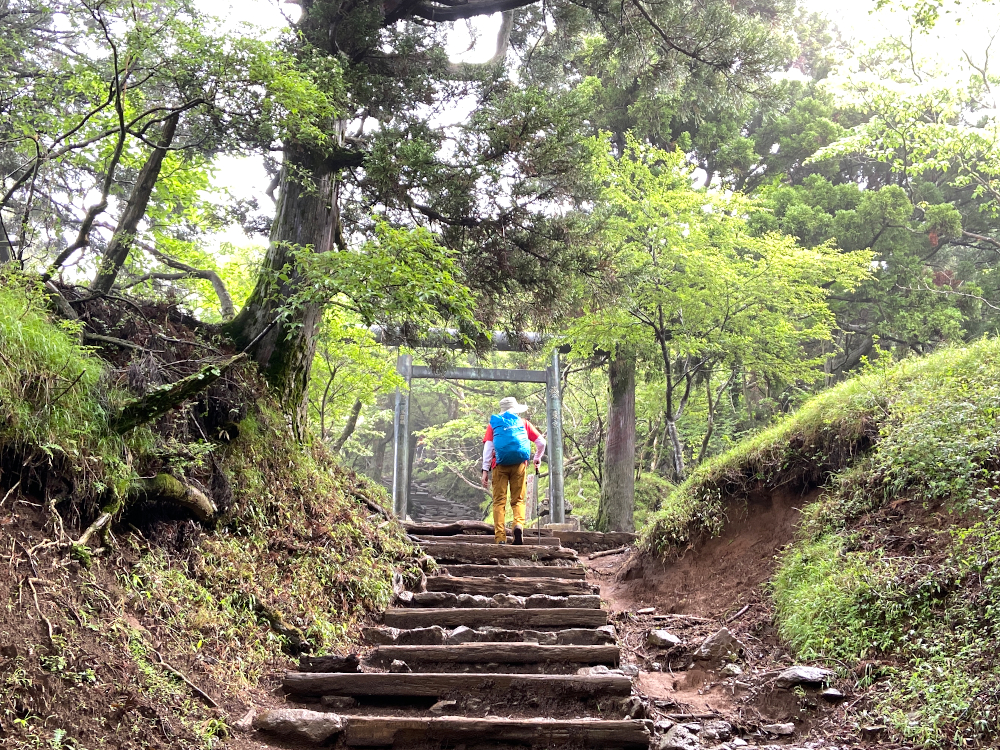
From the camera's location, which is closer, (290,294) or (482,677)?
(482,677)

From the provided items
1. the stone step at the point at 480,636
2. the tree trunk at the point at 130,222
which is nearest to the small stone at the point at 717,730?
the stone step at the point at 480,636

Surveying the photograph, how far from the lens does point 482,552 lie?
25.5 ft

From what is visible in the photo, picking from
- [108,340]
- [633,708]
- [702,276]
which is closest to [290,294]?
[108,340]

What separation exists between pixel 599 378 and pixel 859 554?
42.5 ft

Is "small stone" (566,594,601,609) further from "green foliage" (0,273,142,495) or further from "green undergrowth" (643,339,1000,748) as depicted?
"green foliage" (0,273,142,495)

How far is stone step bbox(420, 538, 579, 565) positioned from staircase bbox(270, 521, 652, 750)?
0.72m

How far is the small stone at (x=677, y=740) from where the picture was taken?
3.59 m

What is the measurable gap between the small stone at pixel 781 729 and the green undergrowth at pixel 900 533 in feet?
1.38

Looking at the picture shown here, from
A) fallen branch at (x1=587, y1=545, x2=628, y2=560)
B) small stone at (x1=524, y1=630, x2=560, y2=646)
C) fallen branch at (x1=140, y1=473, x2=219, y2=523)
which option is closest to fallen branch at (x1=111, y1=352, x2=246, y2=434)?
fallen branch at (x1=140, y1=473, x2=219, y2=523)

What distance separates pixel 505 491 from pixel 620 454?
5.42m

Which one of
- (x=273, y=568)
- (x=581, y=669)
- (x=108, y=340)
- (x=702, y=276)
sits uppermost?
(x=702, y=276)

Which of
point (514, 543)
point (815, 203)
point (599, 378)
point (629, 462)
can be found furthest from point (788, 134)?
point (514, 543)

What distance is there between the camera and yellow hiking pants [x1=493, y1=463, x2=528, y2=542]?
7.97 meters

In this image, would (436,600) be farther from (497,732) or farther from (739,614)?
(739,614)
